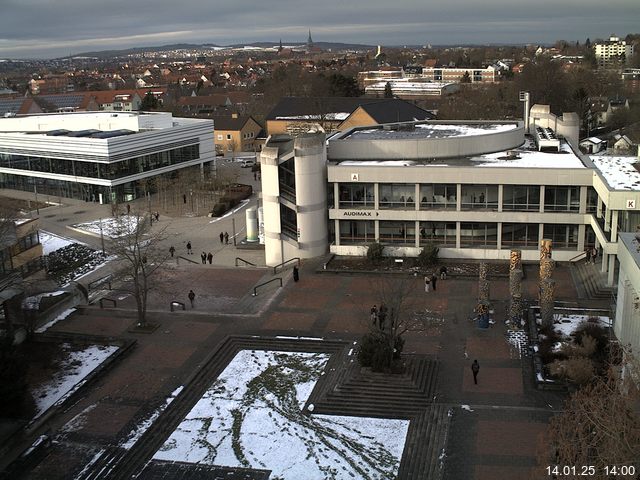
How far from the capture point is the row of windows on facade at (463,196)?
4053 centimetres

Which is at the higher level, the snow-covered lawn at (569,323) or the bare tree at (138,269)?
the bare tree at (138,269)

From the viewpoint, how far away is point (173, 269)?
138 feet

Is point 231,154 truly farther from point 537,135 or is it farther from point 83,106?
point 83,106

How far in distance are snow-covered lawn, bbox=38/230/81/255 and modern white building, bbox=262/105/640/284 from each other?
17299mm

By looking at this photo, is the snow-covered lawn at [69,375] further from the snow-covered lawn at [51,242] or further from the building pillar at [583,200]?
the building pillar at [583,200]

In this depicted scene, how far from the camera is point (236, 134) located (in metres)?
95.6

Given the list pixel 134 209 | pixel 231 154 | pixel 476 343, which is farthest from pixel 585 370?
pixel 231 154

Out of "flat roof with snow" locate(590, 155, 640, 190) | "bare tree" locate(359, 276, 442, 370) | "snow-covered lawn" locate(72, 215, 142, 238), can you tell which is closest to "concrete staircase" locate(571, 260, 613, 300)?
"flat roof with snow" locate(590, 155, 640, 190)

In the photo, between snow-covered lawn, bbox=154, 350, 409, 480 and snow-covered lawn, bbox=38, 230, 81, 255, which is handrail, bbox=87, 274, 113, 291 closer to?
snow-covered lawn, bbox=38, 230, 81, 255

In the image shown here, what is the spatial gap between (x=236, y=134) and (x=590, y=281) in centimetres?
6651

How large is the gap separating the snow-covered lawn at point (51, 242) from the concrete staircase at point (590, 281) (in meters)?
35.3

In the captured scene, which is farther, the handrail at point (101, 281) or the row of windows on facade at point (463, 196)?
the handrail at point (101, 281)

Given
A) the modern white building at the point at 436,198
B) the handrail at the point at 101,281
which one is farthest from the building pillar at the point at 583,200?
the handrail at the point at 101,281
